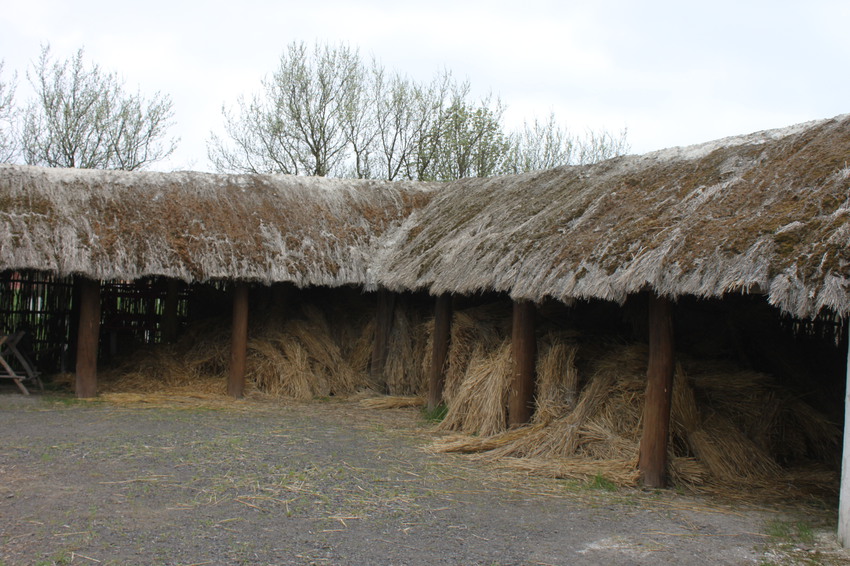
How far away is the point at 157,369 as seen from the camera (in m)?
11.1

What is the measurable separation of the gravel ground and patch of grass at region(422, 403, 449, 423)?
1262mm

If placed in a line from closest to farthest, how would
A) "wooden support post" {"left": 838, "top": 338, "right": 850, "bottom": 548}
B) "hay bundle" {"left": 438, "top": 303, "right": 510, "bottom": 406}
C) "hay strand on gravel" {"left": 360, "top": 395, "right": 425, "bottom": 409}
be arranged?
"wooden support post" {"left": 838, "top": 338, "right": 850, "bottom": 548}
"hay bundle" {"left": 438, "top": 303, "right": 510, "bottom": 406}
"hay strand on gravel" {"left": 360, "top": 395, "right": 425, "bottom": 409}

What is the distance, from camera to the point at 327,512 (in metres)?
5.31

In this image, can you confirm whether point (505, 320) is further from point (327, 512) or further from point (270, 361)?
point (327, 512)

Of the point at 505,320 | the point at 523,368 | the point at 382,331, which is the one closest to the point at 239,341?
the point at 382,331

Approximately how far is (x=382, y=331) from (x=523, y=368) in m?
4.03

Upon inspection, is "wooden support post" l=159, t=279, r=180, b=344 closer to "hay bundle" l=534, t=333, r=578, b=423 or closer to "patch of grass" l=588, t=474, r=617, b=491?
"hay bundle" l=534, t=333, r=578, b=423

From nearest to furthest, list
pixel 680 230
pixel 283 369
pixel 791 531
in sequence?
pixel 791 531
pixel 680 230
pixel 283 369

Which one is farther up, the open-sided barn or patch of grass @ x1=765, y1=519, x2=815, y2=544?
the open-sided barn

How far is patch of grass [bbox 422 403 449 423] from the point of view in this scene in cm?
926

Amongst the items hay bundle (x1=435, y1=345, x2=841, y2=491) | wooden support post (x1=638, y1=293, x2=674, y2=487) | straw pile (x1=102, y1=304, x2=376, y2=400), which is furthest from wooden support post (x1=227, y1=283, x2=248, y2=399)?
wooden support post (x1=638, y1=293, x2=674, y2=487)

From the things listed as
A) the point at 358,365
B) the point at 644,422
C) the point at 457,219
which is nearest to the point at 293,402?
the point at 358,365

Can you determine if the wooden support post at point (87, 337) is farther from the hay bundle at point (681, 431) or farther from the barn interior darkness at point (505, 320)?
the hay bundle at point (681, 431)

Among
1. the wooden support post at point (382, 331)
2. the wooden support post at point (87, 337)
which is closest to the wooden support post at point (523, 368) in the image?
the wooden support post at point (382, 331)
